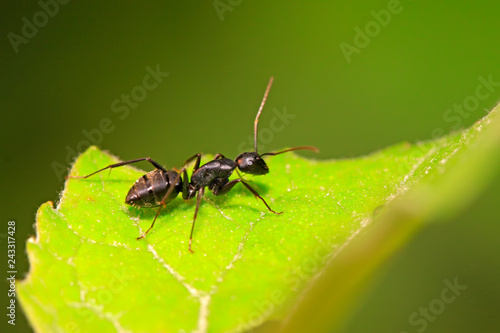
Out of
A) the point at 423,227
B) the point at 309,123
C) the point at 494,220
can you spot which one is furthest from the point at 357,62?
the point at 423,227

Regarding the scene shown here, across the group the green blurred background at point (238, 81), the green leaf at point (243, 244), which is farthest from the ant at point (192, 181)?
the green blurred background at point (238, 81)

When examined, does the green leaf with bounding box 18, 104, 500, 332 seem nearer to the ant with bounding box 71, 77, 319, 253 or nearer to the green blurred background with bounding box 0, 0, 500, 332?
the ant with bounding box 71, 77, 319, 253

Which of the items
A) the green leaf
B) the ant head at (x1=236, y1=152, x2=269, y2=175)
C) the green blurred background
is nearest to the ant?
the ant head at (x1=236, y1=152, x2=269, y2=175)

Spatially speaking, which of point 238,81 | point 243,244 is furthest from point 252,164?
point 238,81

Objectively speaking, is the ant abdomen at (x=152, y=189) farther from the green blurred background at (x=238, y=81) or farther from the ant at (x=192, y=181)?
the green blurred background at (x=238, y=81)

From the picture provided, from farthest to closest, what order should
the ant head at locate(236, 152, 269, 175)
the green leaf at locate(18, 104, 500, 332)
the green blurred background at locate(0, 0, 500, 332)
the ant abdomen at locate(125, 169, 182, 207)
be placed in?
1. the green blurred background at locate(0, 0, 500, 332)
2. the ant head at locate(236, 152, 269, 175)
3. the ant abdomen at locate(125, 169, 182, 207)
4. the green leaf at locate(18, 104, 500, 332)

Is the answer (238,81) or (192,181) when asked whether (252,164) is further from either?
(238,81)
